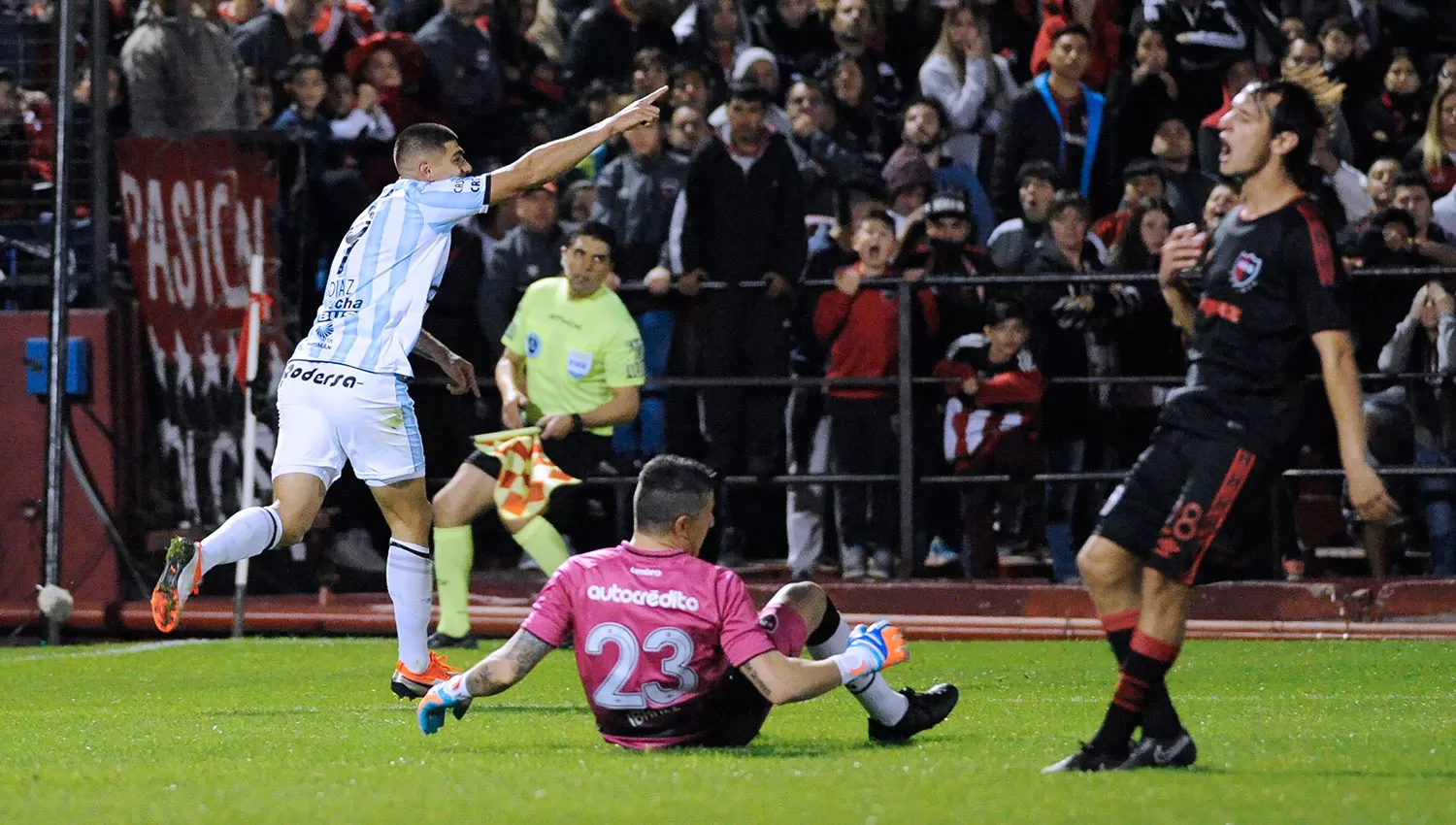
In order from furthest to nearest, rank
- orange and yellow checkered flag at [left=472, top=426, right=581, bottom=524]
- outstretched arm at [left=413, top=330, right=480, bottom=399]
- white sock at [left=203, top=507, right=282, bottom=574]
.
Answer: orange and yellow checkered flag at [left=472, top=426, right=581, bottom=524], outstretched arm at [left=413, top=330, right=480, bottom=399], white sock at [left=203, top=507, right=282, bottom=574]

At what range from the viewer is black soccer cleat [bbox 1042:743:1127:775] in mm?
6543

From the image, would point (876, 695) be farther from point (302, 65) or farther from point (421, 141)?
point (302, 65)

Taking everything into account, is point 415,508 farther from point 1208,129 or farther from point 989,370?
point 1208,129

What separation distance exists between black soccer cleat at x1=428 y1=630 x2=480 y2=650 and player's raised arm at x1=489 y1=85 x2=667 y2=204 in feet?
12.9

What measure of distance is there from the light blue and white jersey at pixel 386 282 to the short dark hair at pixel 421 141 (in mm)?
138

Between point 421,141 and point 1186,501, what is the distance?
4193 millimetres

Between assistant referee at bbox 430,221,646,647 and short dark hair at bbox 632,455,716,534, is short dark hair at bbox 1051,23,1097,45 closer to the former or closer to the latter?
assistant referee at bbox 430,221,646,647

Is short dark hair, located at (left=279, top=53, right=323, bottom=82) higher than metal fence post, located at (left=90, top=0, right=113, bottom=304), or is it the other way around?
short dark hair, located at (left=279, top=53, right=323, bottom=82)

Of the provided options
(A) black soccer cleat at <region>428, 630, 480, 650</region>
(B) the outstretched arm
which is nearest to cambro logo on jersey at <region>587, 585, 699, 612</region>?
(B) the outstretched arm

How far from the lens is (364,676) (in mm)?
11250

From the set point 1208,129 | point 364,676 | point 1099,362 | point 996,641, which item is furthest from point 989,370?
point 364,676

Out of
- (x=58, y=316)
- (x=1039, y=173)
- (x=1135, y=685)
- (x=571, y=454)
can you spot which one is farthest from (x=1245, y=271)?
(x=58, y=316)

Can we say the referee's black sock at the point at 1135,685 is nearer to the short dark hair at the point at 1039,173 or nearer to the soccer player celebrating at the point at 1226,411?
the soccer player celebrating at the point at 1226,411

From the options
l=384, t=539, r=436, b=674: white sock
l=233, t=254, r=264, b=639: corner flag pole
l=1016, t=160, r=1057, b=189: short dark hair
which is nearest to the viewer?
l=384, t=539, r=436, b=674: white sock
